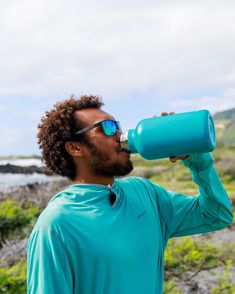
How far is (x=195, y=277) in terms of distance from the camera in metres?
6.39

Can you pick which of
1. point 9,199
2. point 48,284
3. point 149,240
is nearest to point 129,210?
point 149,240

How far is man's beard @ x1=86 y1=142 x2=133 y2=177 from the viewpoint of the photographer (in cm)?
229

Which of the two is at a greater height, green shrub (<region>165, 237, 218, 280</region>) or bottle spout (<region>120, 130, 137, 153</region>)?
bottle spout (<region>120, 130, 137, 153</region>)

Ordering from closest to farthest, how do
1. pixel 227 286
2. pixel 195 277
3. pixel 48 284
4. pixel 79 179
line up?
pixel 48 284
pixel 79 179
pixel 227 286
pixel 195 277

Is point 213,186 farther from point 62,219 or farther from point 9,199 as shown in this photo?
point 9,199

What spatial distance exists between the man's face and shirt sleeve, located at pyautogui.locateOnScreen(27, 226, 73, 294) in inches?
15.5

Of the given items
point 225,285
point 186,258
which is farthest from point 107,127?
point 186,258

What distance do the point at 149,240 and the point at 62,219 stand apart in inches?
15.4

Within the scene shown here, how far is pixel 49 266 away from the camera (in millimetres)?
2000

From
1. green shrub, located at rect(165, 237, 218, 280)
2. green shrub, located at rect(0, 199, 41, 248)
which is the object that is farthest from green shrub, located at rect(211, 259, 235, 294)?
green shrub, located at rect(0, 199, 41, 248)

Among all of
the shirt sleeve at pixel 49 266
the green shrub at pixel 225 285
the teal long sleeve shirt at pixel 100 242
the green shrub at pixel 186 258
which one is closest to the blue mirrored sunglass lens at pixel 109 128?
the teal long sleeve shirt at pixel 100 242

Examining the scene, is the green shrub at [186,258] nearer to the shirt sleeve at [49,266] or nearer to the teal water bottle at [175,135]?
the teal water bottle at [175,135]

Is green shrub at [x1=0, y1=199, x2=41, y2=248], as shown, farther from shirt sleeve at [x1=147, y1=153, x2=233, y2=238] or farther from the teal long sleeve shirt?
the teal long sleeve shirt

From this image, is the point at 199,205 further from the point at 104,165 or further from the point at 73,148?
the point at 73,148
